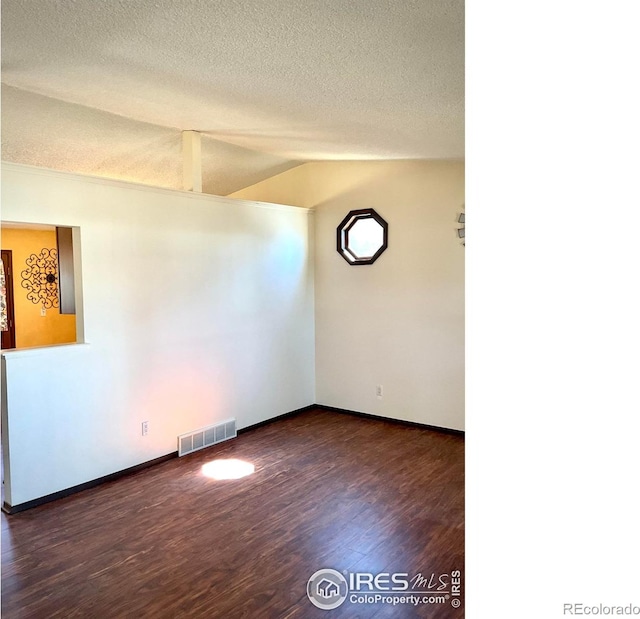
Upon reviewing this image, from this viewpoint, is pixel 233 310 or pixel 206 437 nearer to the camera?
pixel 206 437

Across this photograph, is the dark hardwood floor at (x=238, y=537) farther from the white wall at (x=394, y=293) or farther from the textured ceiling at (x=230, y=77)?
the textured ceiling at (x=230, y=77)

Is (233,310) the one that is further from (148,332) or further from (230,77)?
(230,77)

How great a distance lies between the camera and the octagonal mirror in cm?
510

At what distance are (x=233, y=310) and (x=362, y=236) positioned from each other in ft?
5.57

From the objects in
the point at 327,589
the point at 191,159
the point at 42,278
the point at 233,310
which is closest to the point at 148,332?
the point at 233,310

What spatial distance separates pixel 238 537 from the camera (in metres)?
2.82

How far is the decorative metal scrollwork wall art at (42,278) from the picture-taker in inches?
230

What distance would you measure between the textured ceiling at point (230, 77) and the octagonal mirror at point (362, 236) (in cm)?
95

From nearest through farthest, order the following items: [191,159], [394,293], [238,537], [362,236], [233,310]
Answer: [238,537] < [191,159] < [233,310] < [394,293] < [362,236]

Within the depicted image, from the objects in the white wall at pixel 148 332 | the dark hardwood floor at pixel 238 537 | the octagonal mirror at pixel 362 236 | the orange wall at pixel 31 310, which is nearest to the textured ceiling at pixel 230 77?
the white wall at pixel 148 332

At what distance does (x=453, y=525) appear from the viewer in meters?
2.93
